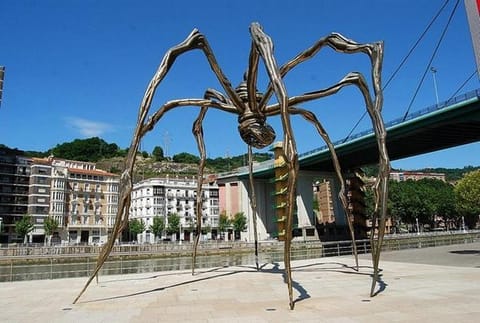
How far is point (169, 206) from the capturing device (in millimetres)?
96375

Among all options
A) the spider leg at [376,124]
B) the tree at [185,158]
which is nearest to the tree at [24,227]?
the spider leg at [376,124]

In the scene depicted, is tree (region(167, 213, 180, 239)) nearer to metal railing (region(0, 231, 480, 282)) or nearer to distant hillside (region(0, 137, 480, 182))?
metal railing (region(0, 231, 480, 282))

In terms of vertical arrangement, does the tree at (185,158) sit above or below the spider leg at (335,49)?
above

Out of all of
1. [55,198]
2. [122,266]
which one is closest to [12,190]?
[55,198]

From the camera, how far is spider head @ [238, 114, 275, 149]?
8972mm

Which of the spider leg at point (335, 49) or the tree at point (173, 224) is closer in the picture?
the spider leg at point (335, 49)

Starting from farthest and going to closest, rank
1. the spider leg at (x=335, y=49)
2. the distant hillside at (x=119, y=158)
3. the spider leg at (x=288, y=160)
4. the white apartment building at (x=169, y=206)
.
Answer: the distant hillside at (x=119, y=158)
the white apartment building at (x=169, y=206)
the spider leg at (x=335, y=49)
the spider leg at (x=288, y=160)

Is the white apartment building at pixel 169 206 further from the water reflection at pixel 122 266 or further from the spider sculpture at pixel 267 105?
the spider sculpture at pixel 267 105

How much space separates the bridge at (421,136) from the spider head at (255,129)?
96.5ft

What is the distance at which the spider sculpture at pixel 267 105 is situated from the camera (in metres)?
6.33

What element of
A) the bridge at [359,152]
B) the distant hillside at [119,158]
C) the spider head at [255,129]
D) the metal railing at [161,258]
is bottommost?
the metal railing at [161,258]

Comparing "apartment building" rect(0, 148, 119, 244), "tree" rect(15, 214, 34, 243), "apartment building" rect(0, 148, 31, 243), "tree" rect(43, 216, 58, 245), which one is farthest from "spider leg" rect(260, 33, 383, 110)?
"apartment building" rect(0, 148, 31, 243)

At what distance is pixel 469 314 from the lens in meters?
5.75

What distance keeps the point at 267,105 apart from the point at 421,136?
130ft
